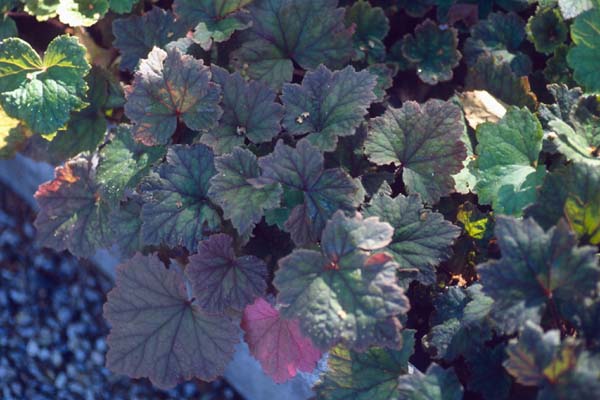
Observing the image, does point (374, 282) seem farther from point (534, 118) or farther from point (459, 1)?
point (459, 1)

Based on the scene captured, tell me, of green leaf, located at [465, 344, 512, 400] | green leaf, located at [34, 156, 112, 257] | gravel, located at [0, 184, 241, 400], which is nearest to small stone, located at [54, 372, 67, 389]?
gravel, located at [0, 184, 241, 400]

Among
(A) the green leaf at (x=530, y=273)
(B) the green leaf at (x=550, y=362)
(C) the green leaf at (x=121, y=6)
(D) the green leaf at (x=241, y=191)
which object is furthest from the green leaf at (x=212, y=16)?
(B) the green leaf at (x=550, y=362)

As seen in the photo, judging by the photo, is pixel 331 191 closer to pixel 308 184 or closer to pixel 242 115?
pixel 308 184

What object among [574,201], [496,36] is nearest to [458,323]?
[574,201]

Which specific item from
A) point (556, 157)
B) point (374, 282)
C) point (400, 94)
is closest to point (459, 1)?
point (400, 94)

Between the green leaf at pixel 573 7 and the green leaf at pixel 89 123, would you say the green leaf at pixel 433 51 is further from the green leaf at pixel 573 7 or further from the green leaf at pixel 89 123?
the green leaf at pixel 89 123

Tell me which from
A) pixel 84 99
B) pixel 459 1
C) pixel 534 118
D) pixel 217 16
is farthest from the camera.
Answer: pixel 459 1
